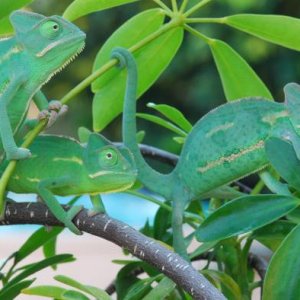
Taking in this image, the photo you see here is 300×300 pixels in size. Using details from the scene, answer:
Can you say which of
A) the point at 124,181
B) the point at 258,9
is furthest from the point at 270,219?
the point at 258,9

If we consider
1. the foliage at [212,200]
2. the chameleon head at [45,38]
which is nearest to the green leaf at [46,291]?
the foliage at [212,200]

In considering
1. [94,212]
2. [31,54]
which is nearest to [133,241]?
[94,212]

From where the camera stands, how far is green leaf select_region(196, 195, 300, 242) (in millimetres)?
583

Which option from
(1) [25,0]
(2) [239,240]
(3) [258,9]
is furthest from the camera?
(3) [258,9]

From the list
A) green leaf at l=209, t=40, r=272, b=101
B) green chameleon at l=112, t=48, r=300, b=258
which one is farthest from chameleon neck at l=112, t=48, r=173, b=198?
green leaf at l=209, t=40, r=272, b=101

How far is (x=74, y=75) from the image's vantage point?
7586 mm

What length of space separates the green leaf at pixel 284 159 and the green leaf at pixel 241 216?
19 mm

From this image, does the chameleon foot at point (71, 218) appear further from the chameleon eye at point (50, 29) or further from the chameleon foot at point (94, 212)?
the chameleon eye at point (50, 29)

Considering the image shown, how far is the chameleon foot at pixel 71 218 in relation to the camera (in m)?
0.60

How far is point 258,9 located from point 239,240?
5.75 metres

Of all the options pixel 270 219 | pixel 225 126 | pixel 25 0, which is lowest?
pixel 270 219

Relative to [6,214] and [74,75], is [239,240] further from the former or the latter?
[74,75]

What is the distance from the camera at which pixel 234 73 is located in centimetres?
79

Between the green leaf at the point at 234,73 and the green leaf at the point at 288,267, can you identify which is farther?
the green leaf at the point at 234,73
